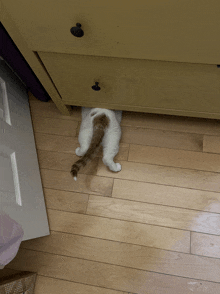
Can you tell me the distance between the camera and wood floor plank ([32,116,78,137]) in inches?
55.6

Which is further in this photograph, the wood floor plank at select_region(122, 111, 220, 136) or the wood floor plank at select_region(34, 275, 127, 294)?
the wood floor plank at select_region(122, 111, 220, 136)

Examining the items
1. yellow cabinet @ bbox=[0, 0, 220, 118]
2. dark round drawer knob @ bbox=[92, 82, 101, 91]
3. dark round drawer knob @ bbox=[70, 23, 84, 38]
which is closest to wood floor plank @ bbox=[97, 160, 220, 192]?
yellow cabinet @ bbox=[0, 0, 220, 118]

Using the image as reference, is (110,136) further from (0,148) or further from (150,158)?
(0,148)

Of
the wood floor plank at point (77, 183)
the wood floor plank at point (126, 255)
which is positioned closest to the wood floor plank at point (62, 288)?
the wood floor plank at point (126, 255)

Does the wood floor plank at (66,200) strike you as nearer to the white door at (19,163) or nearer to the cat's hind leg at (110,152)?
the white door at (19,163)

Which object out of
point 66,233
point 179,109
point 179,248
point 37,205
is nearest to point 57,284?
point 66,233

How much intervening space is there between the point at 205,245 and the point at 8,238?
0.98 meters

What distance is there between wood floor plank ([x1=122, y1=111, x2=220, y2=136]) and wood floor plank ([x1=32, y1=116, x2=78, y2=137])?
0.35 m

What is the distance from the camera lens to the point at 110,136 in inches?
48.4

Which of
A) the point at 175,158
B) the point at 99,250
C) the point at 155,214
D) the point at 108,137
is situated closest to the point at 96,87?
the point at 108,137

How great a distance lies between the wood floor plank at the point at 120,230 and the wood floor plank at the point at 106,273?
122 mm

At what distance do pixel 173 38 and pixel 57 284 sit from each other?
4.23ft

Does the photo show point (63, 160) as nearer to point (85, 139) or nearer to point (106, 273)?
point (85, 139)

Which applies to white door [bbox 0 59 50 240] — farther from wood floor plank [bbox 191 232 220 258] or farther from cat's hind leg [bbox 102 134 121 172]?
wood floor plank [bbox 191 232 220 258]
